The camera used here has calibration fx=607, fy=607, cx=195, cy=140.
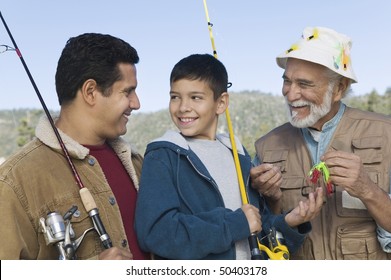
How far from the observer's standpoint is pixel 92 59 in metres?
3.53

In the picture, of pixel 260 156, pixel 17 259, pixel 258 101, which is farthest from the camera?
pixel 258 101

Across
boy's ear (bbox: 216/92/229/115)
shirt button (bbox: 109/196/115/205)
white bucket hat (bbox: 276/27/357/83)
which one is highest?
white bucket hat (bbox: 276/27/357/83)

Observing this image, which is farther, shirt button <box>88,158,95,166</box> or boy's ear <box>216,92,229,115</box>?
boy's ear <box>216,92,229,115</box>

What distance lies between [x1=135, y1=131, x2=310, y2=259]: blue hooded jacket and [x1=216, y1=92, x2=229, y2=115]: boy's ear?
382mm

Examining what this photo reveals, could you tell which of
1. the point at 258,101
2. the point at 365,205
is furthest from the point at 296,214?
the point at 258,101

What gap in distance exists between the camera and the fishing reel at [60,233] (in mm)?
3111

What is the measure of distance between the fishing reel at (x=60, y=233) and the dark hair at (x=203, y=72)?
3.67 ft

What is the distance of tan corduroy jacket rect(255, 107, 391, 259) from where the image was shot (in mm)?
4109

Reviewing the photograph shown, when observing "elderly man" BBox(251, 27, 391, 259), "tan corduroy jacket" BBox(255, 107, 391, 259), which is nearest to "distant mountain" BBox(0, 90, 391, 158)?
"elderly man" BBox(251, 27, 391, 259)

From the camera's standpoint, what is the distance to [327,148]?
14.1ft

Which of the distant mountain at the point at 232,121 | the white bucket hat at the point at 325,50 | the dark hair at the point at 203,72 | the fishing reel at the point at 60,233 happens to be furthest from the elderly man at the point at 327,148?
the distant mountain at the point at 232,121

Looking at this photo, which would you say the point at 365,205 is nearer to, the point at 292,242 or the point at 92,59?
the point at 292,242

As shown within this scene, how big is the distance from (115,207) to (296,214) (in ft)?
3.74

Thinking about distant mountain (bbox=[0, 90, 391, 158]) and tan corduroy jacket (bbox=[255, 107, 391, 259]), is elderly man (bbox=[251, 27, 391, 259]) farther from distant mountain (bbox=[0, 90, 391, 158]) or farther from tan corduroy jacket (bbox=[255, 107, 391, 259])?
distant mountain (bbox=[0, 90, 391, 158])
